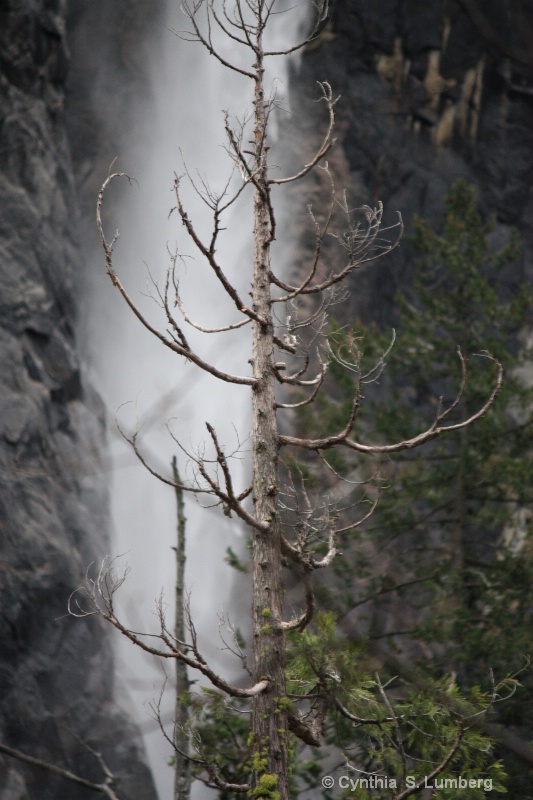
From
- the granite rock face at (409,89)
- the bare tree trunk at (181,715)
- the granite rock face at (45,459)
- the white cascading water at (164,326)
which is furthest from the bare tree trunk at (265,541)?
the granite rock face at (409,89)

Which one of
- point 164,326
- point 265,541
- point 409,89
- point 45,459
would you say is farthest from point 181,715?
point 409,89

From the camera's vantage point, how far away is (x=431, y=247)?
11.6 m

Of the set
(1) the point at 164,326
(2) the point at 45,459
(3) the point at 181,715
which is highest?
(1) the point at 164,326

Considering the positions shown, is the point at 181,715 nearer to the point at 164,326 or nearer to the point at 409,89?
the point at 164,326

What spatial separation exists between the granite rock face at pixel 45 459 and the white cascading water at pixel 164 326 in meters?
3.56

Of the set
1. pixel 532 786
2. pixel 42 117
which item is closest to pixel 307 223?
pixel 42 117

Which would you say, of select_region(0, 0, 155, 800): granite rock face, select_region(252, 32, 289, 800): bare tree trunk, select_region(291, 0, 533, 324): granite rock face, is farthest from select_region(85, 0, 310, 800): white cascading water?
select_region(252, 32, 289, 800): bare tree trunk

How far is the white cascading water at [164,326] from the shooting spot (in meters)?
18.5

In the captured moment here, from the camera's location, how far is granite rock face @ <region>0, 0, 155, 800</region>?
1083 cm

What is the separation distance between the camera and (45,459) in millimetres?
12539

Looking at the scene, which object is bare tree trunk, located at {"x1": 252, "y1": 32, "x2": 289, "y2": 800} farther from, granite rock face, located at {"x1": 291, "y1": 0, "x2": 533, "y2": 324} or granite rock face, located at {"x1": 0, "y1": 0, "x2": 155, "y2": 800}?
granite rock face, located at {"x1": 291, "y1": 0, "x2": 533, "y2": 324}

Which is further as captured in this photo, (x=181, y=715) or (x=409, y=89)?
(x=409, y=89)

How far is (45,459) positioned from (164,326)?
26.7 ft

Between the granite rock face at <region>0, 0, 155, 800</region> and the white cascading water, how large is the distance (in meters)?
3.56
